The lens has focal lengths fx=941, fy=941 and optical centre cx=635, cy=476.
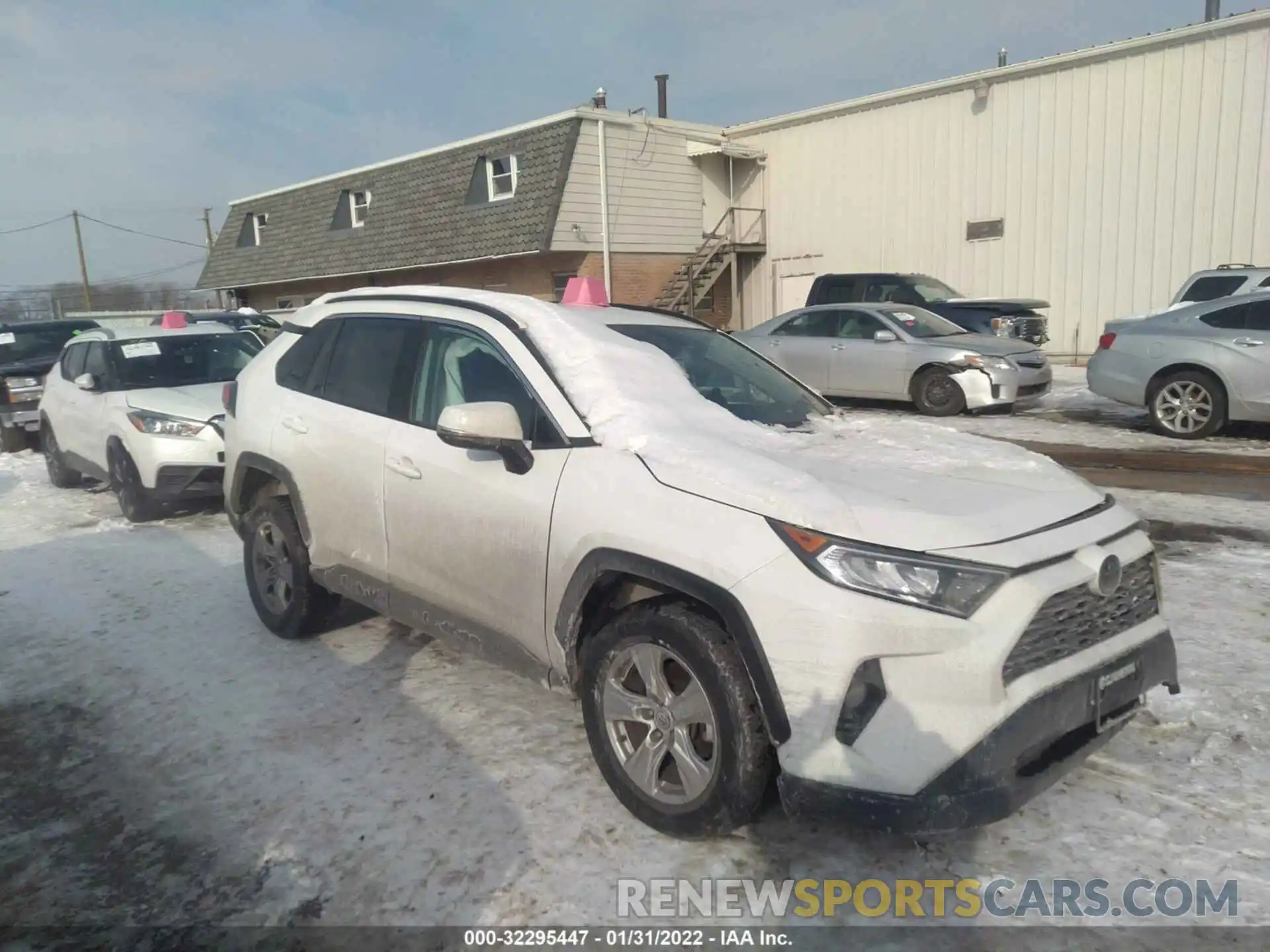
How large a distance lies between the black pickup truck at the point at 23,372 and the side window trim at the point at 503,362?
32.6 ft

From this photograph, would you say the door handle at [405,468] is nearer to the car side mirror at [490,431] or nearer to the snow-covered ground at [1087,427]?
the car side mirror at [490,431]

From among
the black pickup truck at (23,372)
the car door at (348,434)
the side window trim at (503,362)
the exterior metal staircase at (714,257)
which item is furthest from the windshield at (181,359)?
the exterior metal staircase at (714,257)

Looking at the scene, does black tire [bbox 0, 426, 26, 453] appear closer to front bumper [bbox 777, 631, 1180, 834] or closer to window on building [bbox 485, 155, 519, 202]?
window on building [bbox 485, 155, 519, 202]

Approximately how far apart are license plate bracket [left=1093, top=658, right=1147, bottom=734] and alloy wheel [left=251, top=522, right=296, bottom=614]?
3.79m

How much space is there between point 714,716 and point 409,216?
24727 millimetres

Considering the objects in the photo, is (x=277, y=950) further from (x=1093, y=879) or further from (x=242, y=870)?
(x=1093, y=879)

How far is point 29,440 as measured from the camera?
1313 cm

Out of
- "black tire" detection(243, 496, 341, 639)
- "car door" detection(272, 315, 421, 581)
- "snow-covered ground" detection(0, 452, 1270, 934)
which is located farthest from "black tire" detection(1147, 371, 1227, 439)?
"black tire" detection(243, 496, 341, 639)

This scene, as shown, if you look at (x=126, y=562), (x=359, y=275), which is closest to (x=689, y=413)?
(x=126, y=562)

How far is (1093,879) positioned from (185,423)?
7544 mm

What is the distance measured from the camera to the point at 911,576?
262cm

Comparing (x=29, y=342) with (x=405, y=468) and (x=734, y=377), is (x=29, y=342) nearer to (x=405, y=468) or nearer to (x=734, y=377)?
(x=405, y=468)

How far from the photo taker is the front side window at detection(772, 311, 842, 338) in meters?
13.4

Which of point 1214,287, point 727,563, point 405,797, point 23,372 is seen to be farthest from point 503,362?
point 1214,287
